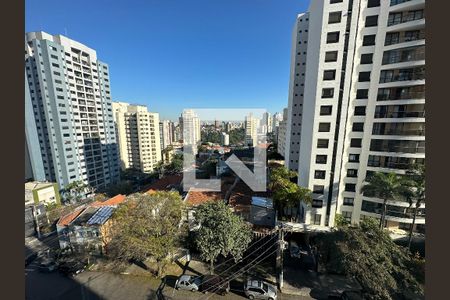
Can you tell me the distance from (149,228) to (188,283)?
4937mm

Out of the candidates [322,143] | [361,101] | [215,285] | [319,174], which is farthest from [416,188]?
[215,285]

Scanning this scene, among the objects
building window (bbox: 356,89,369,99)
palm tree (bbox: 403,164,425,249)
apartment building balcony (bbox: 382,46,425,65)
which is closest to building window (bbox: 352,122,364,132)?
building window (bbox: 356,89,369,99)

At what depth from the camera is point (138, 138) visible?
63469 mm

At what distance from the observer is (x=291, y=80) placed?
3641cm

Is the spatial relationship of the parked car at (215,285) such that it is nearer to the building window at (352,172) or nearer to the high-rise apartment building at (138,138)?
the building window at (352,172)

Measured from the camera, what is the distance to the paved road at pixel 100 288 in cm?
1324

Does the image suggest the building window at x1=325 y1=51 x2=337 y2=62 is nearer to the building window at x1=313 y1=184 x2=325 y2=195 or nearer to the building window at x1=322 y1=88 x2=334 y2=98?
the building window at x1=322 y1=88 x2=334 y2=98

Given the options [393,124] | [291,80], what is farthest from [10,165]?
[291,80]

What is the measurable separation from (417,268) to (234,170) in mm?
26203

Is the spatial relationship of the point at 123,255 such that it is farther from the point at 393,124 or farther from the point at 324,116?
the point at 393,124

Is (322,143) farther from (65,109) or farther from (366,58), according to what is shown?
(65,109)

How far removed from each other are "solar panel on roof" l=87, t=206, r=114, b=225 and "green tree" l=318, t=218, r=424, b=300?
64.8 feet

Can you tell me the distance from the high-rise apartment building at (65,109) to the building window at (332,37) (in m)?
49.1

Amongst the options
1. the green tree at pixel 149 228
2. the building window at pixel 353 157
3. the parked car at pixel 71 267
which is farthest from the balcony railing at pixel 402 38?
the parked car at pixel 71 267
